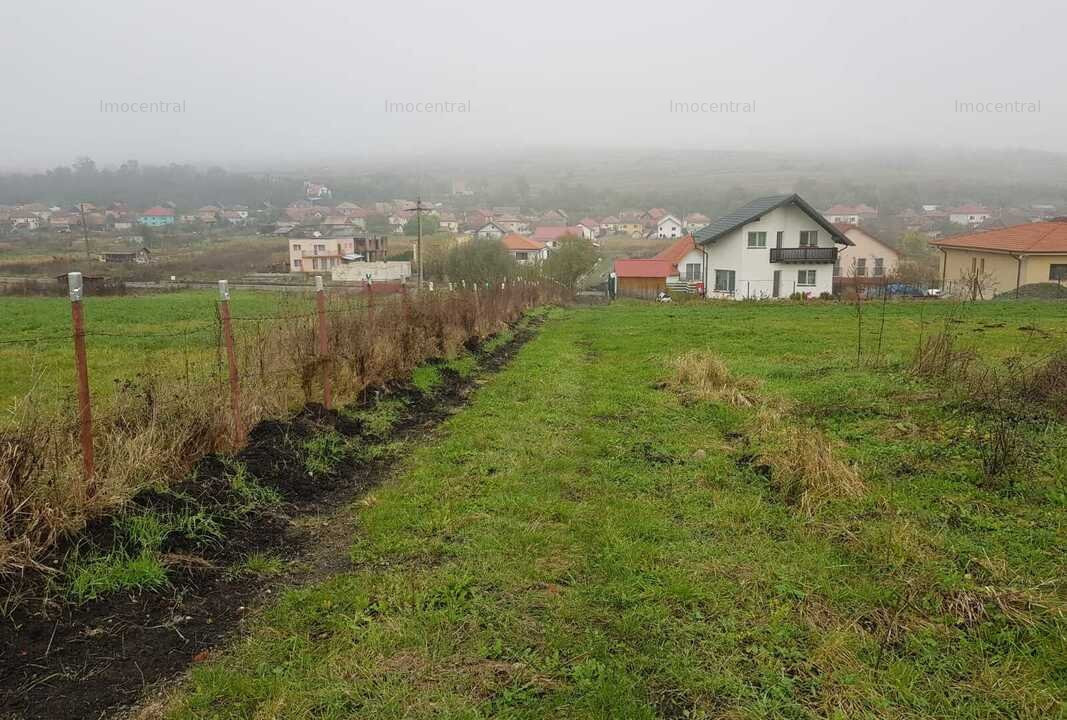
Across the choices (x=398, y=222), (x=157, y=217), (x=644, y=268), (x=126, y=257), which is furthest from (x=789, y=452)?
(x=398, y=222)

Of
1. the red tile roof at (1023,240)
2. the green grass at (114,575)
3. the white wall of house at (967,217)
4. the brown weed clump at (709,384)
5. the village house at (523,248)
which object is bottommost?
the green grass at (114,575)

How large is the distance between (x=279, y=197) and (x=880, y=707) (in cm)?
15899

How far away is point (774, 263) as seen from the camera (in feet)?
122

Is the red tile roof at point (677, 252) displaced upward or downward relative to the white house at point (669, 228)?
downward

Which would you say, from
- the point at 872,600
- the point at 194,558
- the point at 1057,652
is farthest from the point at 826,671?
the point at 194,558

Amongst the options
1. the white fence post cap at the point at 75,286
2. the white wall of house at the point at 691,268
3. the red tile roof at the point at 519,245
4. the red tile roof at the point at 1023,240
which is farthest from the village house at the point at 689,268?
the white fence post cap at the point at 75,286

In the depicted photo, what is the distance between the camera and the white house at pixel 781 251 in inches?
1452

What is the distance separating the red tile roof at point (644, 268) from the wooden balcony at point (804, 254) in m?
8.62

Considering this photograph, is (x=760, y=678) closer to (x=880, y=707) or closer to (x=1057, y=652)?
(x=880, y=707)

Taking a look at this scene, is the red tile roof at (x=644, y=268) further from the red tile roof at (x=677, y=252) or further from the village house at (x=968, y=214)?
the village house at (x=968, y=214)

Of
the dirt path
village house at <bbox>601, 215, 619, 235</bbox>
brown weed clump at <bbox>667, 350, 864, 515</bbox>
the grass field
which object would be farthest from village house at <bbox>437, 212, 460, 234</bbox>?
the dirt path

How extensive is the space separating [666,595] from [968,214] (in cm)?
13803

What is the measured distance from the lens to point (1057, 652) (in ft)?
10.6

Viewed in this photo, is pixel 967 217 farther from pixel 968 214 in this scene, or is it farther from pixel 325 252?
pixel 325 252
